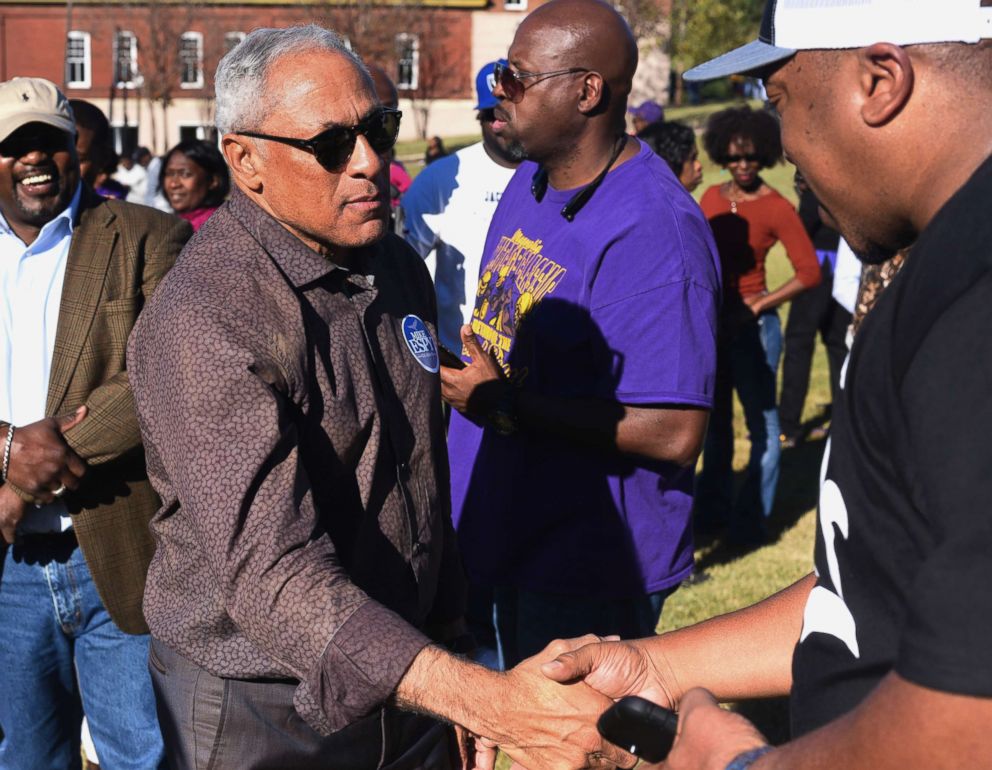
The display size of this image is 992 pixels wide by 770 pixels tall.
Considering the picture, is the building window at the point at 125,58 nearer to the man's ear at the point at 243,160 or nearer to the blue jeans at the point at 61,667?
the blue jeans at the point at 61,667

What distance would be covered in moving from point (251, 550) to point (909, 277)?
Answer: 4.45ft

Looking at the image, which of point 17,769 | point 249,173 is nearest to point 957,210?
point 249,173

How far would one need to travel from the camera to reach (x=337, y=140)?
8.62 ft

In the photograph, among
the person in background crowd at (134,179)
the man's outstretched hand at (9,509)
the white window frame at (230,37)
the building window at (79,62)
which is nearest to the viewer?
the man's outstretched hand at (9,509)

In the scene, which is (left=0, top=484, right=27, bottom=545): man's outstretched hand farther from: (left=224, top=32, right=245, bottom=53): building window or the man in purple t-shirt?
(left=224, top=32, right=245, bottom=53): building window

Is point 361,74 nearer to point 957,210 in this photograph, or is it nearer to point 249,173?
point 249,173

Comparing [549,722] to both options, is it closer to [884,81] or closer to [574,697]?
[574,697]

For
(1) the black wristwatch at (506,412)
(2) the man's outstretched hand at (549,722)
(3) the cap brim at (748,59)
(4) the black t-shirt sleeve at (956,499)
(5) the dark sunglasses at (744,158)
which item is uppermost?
(3) the cap brim at (748,59)

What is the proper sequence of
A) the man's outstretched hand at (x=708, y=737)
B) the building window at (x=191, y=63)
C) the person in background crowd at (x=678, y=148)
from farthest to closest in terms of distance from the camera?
the building window at (x=191, y=63)
the person in background crowd at (x=678, y=148)
the man's outstretched hand at (x=708, y=737)

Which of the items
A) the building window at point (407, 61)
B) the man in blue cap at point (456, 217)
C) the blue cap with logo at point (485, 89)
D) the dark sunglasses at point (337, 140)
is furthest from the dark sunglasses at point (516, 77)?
the building window at point (407, 61)

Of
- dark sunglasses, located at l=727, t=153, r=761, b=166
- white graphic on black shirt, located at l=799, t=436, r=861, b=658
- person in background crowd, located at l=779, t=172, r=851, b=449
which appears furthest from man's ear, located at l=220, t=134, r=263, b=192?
person in background crowd, located at l=779, t=172, r=851, b=449

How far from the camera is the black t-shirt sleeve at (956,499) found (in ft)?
4.43

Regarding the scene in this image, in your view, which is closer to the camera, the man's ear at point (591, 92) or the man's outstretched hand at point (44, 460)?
the man's outstretched hand at point (44, 460)

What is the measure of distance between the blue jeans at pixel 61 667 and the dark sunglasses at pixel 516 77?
194cm
